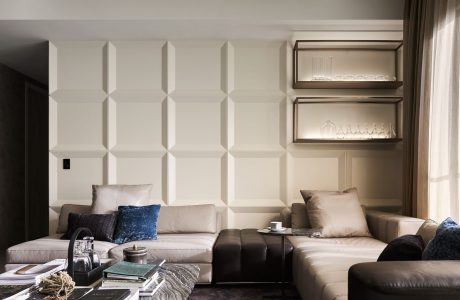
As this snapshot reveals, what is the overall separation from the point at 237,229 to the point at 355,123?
1.66m

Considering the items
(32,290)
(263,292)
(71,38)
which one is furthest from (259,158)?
(32,290)

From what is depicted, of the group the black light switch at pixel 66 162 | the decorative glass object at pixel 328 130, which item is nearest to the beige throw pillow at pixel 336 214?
the decorative glass object at pixel 328 130

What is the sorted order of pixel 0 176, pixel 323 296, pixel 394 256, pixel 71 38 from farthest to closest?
pixel 0 176 → pixel 71 38 → pixel 323 296 → pixel 394 256

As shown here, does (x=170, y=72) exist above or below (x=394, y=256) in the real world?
above

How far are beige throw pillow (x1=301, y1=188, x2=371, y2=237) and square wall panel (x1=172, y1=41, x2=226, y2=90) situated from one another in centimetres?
160

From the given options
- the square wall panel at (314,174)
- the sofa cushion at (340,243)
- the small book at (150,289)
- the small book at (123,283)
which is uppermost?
the square wall panel at (314,174)

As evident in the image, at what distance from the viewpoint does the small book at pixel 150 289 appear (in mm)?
2096

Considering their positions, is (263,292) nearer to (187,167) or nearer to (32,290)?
(187,167)

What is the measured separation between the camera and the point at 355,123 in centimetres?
461

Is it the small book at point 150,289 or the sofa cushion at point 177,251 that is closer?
the small book at point 150,289

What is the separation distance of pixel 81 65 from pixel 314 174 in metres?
2.69

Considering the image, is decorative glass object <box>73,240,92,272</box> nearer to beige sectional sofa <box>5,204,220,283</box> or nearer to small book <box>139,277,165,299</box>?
small book <box>139,277,165,299</box>

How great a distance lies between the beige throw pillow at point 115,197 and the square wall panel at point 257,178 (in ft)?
3.25

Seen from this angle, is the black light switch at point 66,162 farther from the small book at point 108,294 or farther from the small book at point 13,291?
the small book at point 108,294
